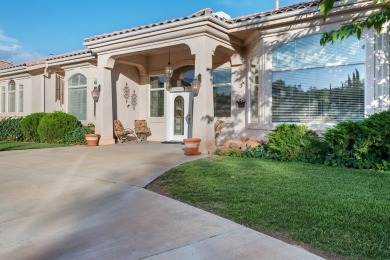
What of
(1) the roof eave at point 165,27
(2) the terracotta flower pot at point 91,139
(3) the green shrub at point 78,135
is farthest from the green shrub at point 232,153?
(3) the green shrub at point 78,135

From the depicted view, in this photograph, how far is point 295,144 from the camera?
27.5 feet

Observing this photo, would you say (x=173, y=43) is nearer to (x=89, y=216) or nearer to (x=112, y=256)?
(x=89, y=216)

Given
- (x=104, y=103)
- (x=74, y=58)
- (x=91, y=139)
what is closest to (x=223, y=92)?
(x=104, y=103)

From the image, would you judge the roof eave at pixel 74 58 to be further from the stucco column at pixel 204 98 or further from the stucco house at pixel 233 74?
the stucco column at pixel 204 98

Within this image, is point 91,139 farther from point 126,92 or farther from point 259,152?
point 259,152

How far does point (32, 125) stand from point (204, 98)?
9865 mm

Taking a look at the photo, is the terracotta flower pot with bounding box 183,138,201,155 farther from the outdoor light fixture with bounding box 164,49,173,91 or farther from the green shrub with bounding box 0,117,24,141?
the green shrub with bounding box 0,117,24,141

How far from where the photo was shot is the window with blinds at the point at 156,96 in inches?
562

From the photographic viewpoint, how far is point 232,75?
11891mm

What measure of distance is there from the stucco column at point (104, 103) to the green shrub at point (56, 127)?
2.14 m

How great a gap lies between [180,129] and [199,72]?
13.8ft

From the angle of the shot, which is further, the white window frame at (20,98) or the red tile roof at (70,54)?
the white window frame at (20,98)

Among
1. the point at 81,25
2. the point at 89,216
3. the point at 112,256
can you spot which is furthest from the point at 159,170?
the point at 81,25

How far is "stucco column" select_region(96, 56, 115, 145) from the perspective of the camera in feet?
42.2
